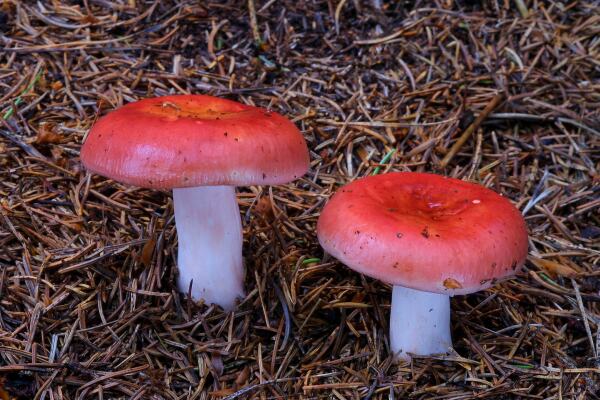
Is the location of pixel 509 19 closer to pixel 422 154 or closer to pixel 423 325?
pixel 422 154

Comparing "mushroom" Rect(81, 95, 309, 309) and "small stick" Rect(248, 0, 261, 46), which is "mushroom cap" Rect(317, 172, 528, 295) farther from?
"small stick" Rect(248, 0, 261, 46)

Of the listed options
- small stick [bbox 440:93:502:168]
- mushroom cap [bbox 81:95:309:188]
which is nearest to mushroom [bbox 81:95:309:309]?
mushroom cap [bbox 81:95:309:188]

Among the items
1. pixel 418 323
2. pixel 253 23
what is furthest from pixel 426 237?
pixel 253 23

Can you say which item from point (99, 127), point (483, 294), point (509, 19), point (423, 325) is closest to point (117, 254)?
point (99, 127)

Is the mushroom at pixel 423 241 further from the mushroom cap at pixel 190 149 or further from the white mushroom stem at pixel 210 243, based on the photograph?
the white mushroom stem at pixel 210 243

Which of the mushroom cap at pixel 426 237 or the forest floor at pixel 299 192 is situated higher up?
the mushroom cap at pixel 426 237

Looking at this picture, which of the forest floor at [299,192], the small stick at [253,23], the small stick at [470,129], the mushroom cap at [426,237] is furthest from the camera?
the small stick at [253,23]

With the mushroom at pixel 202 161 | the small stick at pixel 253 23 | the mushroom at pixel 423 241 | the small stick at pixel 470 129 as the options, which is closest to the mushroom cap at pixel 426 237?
the mushroom at pixel 423 241

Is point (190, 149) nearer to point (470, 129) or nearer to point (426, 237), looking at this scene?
point (426, 237)

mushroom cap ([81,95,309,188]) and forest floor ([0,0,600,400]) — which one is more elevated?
mushroom cap ([81,95,309,188])
